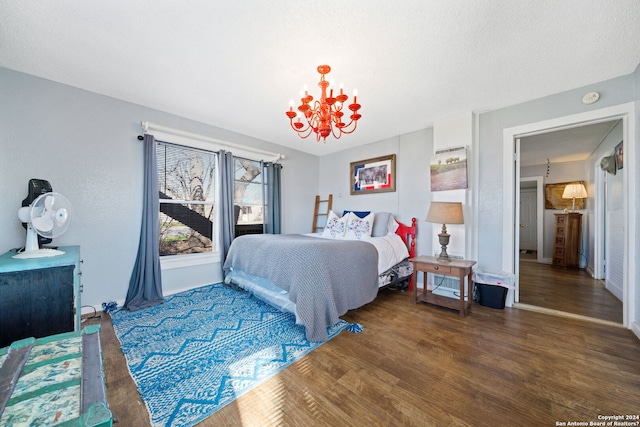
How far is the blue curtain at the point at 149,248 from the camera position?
9.23 ft

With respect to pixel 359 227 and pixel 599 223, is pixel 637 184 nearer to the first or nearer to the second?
pixel 599 223

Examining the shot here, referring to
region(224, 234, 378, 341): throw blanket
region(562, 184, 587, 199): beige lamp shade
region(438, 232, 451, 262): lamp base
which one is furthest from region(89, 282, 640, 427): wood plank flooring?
region(562, 184, 587, 199): beige lamp shade

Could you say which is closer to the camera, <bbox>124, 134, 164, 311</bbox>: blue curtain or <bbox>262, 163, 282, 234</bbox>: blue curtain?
<bbox>124, 134, 164, 311</bbox>: blue curtain

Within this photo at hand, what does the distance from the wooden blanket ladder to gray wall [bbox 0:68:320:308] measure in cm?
258

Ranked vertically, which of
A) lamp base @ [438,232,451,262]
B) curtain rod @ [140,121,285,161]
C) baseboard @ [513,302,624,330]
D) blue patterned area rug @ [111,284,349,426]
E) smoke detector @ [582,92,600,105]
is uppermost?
smoke detector @ [582,92,600,105]

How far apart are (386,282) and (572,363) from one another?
1.65 m

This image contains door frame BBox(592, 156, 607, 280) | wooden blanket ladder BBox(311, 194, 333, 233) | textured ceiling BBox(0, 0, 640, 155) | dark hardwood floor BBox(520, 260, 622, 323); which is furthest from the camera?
wooden blanket ladder BBox(311, 194, 333, 233)

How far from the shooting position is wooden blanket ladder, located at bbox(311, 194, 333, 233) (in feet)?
16.0

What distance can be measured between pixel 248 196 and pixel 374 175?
2.23 m

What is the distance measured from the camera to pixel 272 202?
4.18m

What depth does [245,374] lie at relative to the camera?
5.29 ft

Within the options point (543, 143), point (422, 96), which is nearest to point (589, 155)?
point (543, 143)

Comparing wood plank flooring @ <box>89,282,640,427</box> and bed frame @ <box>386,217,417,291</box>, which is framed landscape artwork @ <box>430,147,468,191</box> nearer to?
bed frame @ <box>386,217,417,291</box>

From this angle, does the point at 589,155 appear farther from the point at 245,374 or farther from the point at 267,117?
the point at 245,374
